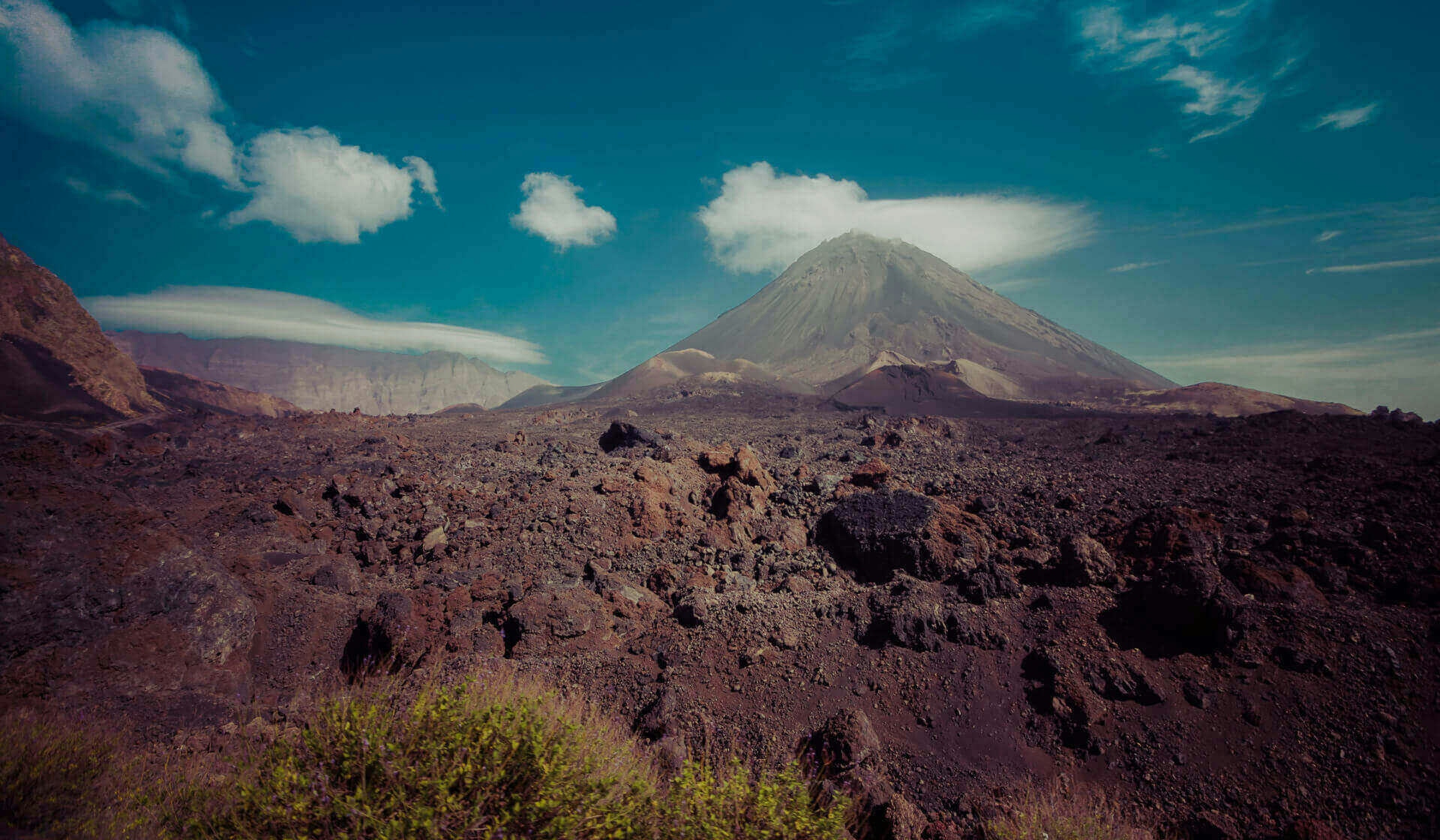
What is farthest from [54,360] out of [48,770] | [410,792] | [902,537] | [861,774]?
[861,774]

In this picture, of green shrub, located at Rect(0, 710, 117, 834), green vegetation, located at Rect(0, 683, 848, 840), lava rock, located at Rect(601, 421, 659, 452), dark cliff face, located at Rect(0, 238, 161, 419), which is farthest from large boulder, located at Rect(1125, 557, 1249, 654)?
dark cliff face, located at Rect(0, 238, 161, 419)

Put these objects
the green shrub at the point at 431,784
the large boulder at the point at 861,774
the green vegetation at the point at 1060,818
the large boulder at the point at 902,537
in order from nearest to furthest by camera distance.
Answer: the green shrub at the point at 431,784 → the green vegetation at the point at 1060,818 → the large boulder at the point at 861,774 → the large boulder at the point at 902,537

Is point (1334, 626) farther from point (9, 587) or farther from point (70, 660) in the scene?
point (9, 587)

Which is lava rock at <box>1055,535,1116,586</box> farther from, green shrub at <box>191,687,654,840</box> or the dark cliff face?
the dark cliff face

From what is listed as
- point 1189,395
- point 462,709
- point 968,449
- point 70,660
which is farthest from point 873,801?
point 1189,395

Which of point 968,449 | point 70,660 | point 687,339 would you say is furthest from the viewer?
point 687,339

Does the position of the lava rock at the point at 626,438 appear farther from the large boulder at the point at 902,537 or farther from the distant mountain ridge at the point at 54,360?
the distant mountain ridge at the point at 54,360

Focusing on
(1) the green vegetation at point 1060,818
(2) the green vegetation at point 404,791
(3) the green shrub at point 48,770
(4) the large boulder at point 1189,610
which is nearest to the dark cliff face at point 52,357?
(3) the green shrub at point 48,770
